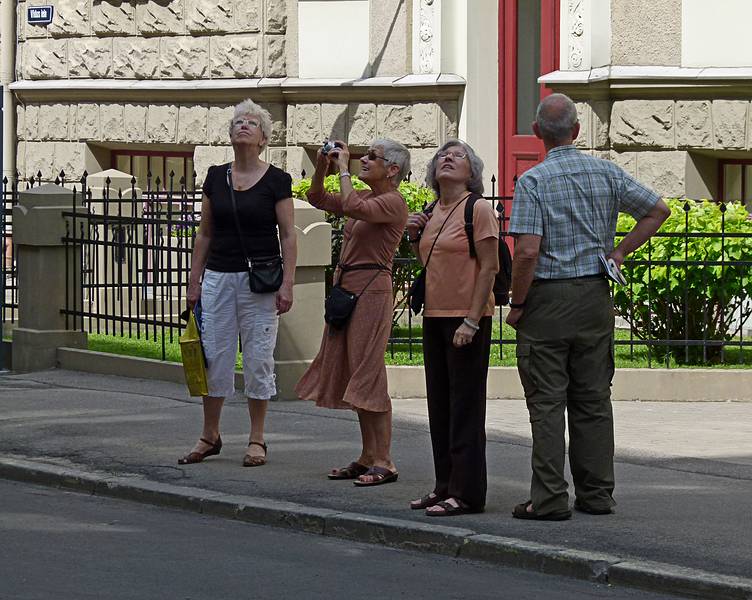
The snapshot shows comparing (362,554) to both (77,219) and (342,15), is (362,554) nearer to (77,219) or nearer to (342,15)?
(77,219)

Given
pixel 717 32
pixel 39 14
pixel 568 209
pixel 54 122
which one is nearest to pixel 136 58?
pixel 54 122

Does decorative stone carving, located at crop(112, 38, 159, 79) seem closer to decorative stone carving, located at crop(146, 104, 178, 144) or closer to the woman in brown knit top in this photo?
decorative stone carving, located at crop(146, 104, 178, 144)

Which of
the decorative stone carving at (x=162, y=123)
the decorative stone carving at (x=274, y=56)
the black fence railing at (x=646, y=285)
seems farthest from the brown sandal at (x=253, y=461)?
the decorative stone carving at (x=162, y=123)

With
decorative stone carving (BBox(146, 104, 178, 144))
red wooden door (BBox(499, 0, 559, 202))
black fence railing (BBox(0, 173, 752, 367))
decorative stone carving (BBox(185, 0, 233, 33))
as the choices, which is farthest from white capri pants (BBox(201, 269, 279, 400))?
decorative stone carving (BBox(146, 104, 178, 144))

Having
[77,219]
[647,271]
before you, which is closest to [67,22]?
[77,219]

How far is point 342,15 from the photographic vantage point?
19.1 meters

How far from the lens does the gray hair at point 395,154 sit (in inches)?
346

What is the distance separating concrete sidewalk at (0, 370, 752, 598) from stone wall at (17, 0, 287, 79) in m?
7.47

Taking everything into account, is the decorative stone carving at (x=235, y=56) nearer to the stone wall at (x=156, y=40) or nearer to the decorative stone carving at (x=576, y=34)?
the stone wall at (x=156, y=40)

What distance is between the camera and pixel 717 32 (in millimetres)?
16047

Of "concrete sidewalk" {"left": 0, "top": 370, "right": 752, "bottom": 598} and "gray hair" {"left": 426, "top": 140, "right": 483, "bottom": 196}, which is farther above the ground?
"gray hair" {"left": 426, "top": 140, "right": 483, "bottom": 196}

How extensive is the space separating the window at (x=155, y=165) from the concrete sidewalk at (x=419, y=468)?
8000mm

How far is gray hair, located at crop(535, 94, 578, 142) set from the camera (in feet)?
26.1

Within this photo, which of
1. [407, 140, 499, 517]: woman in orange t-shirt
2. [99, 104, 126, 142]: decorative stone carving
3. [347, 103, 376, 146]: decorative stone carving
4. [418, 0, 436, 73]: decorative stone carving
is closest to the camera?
[407, 140, 499, 517]: woman in orange t-shirt
